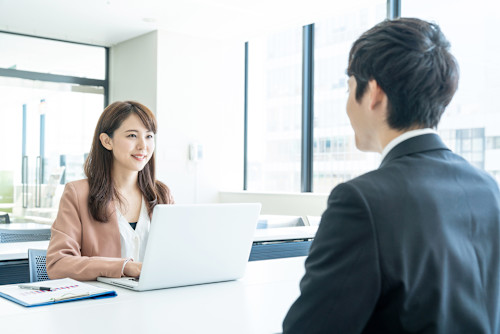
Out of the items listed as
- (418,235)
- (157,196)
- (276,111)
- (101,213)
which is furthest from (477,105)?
(418,235)

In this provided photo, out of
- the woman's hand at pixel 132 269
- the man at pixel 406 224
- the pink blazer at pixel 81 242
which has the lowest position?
the woman's hand at pixel 132 269

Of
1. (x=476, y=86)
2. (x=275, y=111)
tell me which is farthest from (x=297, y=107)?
(x=476, y=86)

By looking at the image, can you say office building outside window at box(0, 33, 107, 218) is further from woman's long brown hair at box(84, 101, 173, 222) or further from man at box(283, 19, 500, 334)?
man at box(283, 19, 500, 334)

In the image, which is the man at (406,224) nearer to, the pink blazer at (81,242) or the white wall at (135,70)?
the pink blazer at (81,242)

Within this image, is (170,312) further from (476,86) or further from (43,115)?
(43,115)

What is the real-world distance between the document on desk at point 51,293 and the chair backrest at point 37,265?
1.08 feet

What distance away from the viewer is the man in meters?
0.83

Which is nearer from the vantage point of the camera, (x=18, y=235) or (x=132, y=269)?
(x=132, y=269)

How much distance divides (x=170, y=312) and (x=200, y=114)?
5.43m

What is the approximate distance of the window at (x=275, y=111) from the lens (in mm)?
6547

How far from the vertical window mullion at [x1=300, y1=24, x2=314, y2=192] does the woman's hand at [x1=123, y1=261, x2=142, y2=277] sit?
179 inches

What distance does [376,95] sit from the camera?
37.8 inches

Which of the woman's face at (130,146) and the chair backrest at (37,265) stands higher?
the woman's face at (130,146)

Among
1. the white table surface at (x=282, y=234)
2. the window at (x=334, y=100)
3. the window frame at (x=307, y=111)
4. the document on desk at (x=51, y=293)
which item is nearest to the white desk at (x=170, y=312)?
the document on desk at (x=51, y=293)
